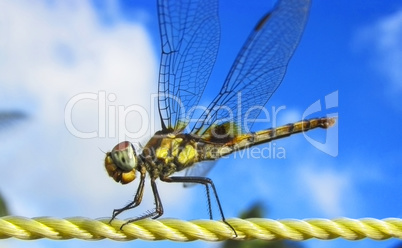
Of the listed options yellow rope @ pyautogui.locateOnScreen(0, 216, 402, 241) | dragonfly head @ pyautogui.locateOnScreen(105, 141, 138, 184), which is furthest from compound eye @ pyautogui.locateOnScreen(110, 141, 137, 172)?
yellow rope @ pyautogui.locateOnScreen(0, 216, 402, 241)

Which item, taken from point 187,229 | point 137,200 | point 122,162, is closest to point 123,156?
point 122,162

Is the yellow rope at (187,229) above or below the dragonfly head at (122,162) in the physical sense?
below

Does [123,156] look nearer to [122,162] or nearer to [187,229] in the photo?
[122,162]

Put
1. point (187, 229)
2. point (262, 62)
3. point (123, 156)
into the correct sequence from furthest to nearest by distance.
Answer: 1. point (262, 62)
2. point (123, 156)
3. point (187, 229)

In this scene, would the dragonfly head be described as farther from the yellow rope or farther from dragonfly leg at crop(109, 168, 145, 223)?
the yellow rope

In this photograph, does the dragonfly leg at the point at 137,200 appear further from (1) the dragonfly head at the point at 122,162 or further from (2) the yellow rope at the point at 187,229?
(2) the yellow rope at the point at 187,229

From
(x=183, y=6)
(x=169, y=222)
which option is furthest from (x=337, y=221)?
(x=183, y=6)

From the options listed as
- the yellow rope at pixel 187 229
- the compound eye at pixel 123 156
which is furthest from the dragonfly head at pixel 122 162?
the yellow rope at pixel 187 229
